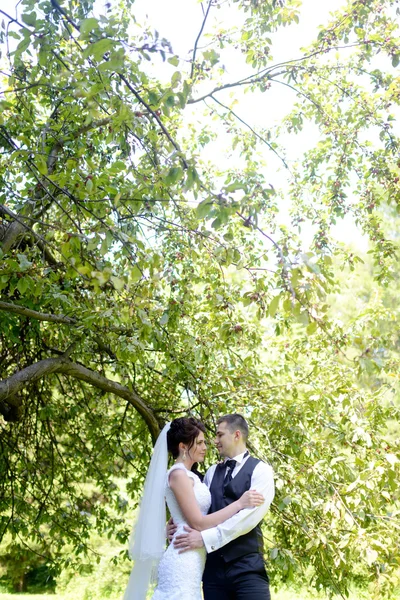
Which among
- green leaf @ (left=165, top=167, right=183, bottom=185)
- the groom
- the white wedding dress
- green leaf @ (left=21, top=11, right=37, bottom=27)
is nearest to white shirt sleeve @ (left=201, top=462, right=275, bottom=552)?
the groom

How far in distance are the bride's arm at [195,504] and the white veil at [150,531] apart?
347 mm

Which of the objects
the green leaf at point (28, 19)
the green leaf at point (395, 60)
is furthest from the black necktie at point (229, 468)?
the green leaf at point (395, 60)

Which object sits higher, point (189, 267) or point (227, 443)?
point (189, 267)

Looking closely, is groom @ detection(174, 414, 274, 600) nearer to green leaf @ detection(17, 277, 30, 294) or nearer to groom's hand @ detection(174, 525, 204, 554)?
groom's hand @ detection(174, 525, 204, 554)

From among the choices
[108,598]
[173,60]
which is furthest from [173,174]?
[108,598]

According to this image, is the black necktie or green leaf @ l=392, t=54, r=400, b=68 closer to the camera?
the black necktie

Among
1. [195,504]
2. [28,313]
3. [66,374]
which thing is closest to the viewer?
[195,504]

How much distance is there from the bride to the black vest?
6cm

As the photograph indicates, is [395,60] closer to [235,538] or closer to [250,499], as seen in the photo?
[250,499]

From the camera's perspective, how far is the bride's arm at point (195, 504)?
10.3 ft

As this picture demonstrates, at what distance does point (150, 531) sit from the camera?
3576mm

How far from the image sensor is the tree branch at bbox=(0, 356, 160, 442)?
181 inches

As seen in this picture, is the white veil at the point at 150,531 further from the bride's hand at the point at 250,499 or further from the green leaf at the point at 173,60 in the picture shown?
the green leaf at the point at 173,60

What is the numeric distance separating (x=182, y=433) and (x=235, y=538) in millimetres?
625
